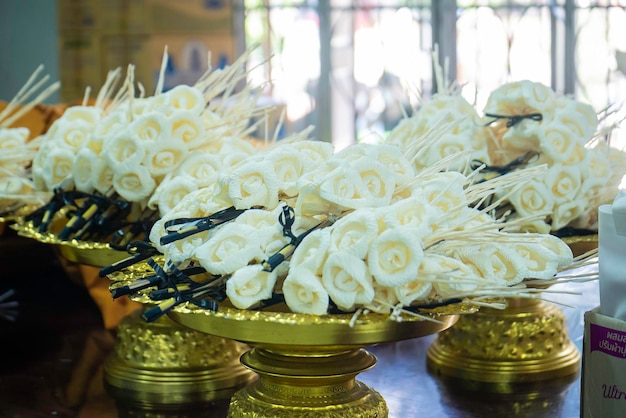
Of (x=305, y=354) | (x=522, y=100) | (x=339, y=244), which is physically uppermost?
(x=522, y=100)

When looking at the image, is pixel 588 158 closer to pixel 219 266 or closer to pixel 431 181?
pixel 431 181

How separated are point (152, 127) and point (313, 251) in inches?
18.0

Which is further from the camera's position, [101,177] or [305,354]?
[101,177]

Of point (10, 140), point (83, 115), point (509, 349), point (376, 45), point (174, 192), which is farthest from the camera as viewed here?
point (376, 45)

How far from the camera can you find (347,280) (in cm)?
78

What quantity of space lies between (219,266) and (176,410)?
0.37 m

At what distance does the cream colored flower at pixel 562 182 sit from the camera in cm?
114

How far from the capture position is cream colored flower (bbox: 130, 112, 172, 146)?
3.86ft

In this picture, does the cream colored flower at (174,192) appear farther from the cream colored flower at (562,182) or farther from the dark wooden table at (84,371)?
the cream colored flower at (562,182)

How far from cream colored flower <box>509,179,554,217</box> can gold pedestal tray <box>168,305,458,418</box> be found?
1.08 feet

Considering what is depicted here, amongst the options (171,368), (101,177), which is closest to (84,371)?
(171,368)

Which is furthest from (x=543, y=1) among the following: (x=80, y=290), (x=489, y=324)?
(x=489, y=324)

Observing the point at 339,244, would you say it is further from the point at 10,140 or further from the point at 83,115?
the point at 10,140

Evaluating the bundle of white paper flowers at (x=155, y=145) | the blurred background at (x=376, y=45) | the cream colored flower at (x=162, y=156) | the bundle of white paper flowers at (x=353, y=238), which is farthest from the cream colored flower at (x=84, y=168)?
the blurred background at (x=376, y=45)
